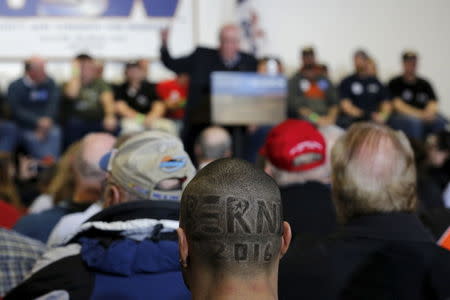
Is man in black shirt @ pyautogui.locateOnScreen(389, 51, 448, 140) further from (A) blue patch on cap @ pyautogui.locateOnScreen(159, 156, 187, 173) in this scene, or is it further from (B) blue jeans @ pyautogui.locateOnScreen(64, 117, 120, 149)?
(A) blue patch on cap @ pyautogui.locateOnScreen(159, 156, 187, 173)

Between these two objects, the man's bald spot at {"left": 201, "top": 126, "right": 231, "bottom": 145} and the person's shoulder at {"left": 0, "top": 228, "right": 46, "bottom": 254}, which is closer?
the person's shoulder at {"left": 0, "top": 228, "right": 46, "bottom": 254}

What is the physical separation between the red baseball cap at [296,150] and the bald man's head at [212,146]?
2.22 metres

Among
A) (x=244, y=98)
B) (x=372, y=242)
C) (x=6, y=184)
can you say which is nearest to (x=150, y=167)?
(x=372, y=242)

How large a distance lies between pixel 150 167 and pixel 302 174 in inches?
41.3

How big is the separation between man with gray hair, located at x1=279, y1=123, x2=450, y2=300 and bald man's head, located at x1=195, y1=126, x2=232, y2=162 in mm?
3006

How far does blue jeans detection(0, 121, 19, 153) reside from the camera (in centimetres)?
798

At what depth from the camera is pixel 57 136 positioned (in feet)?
26.9

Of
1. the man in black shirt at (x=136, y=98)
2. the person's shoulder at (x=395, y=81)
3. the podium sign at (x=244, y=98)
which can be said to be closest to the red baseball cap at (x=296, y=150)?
the podium sign at (x=244, y=98)

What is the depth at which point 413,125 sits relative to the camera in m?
9.07

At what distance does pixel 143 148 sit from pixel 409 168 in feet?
2.63

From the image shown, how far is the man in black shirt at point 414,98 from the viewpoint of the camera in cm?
951

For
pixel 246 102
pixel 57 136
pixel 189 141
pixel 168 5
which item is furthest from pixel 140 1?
pixel 246 102

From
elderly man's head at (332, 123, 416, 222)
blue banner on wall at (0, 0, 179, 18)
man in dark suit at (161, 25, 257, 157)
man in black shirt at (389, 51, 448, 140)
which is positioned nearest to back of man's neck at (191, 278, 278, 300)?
elderly man's head at (332, 123, 416, 222)

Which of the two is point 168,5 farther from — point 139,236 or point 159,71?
point 139,236
